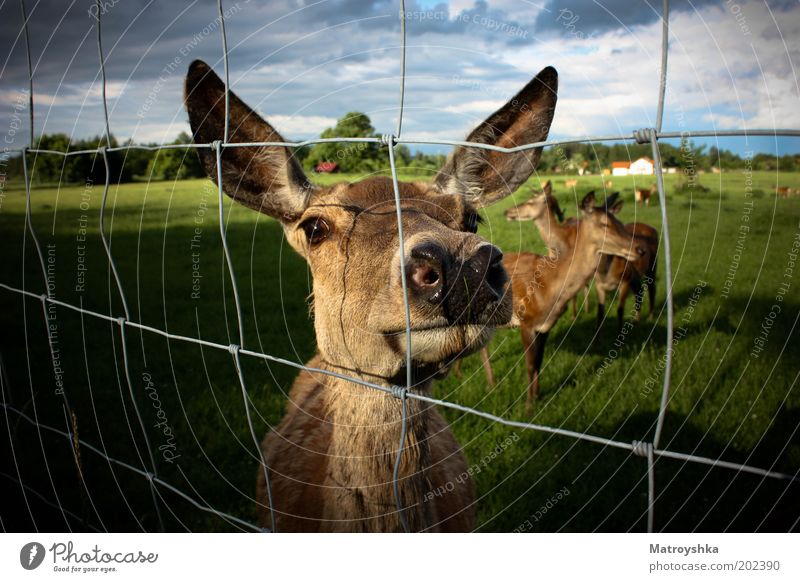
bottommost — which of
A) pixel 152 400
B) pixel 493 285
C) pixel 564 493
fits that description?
pixel 564 493

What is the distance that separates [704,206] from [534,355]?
6.10 meters

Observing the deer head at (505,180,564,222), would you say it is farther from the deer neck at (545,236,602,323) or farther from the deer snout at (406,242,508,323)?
the deer snout at (406,242,508,323)

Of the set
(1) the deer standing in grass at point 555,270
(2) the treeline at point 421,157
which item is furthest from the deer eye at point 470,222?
(1) the deer standing in grass at point 555,270

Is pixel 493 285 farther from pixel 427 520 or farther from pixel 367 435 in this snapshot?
pixel 427 520

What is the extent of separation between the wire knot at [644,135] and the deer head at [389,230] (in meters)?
0.64

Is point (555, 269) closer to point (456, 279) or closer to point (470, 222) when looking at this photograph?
point (470, 222)

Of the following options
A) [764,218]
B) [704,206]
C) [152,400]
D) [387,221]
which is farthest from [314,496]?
[704,206]

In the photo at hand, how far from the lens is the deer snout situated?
7.04 ft

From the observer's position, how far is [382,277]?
2.45 m

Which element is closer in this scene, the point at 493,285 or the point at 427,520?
the point at 493,285

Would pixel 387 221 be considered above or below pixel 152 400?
above

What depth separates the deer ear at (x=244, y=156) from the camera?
7.86ft

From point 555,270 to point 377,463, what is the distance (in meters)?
5.59

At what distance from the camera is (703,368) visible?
6621mm
